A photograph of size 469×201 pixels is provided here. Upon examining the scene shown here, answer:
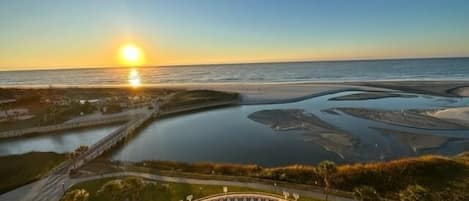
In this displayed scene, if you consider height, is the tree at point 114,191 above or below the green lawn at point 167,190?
above

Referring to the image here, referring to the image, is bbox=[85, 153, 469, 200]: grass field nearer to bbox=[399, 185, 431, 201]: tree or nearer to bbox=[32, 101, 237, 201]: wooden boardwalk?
bbox=[32, 101, 237, 201]: wooden boardwalk

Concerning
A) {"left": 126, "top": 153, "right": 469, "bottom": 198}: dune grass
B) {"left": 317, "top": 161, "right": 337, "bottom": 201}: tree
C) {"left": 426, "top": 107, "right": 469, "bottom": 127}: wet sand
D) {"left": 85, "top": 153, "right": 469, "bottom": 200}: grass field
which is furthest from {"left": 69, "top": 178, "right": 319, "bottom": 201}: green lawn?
{"left": 426, "top": 107, "right": 469, "bottom": 127}: wet sand

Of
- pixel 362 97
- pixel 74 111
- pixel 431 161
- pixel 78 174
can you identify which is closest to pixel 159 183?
pixel 78 174

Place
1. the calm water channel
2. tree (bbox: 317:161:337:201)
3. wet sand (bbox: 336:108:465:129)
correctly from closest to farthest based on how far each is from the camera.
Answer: tree (bbox: 317:161:337:201) → the calm water channel → wet sand (bbox: 336:108:465:129)

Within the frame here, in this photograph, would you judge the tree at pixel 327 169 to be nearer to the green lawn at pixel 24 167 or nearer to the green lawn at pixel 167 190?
the green lawn at pixel 167 190

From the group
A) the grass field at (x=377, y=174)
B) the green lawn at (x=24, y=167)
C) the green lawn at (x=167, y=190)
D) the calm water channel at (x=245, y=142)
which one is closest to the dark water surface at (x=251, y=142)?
the calm water channel at (x=245, y=142)

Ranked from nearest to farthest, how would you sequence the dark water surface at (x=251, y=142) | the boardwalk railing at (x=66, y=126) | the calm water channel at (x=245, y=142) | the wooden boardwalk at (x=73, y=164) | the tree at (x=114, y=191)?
the tree at (x=114, y=191) → the wooden boardwalk at (x=73, y=164) → the dark water surface at (x=251, y=142) → the calm water channel at (x=245, y=142) → the boardwalk railing at (x=66, y=126)
